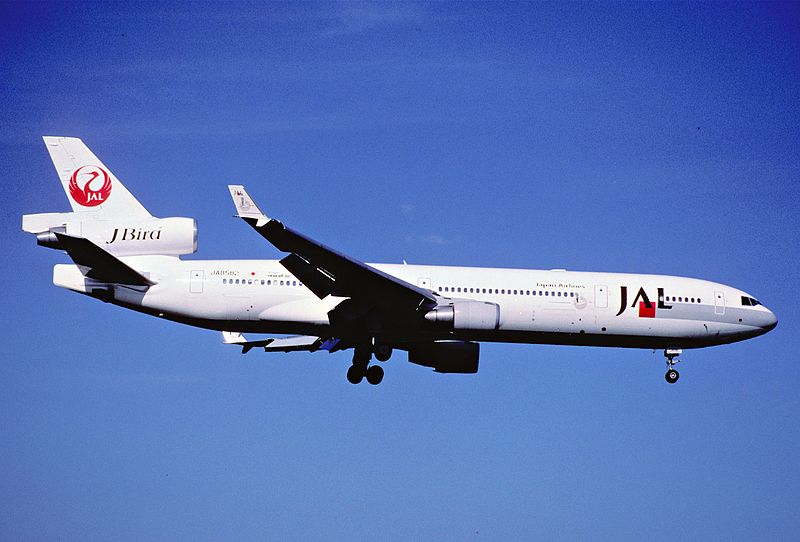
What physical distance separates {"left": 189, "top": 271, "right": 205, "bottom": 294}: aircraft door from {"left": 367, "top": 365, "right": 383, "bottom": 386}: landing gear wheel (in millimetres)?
6345

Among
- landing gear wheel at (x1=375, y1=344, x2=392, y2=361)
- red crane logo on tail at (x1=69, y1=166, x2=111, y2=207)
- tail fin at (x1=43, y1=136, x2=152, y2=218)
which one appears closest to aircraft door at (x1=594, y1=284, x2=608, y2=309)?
landing gear wheel at (x1=375, y1=344, x2=392, y2=361)

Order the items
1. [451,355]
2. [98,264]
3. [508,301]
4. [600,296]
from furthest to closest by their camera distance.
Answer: [451,355] < [600,296] < [508,301] < [98,264]

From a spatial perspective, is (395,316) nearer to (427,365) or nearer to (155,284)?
(427,365)

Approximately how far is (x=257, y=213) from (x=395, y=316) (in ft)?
22.6

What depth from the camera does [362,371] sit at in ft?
112

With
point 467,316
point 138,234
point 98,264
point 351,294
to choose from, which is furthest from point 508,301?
point 98,264

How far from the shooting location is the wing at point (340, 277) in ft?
93.1

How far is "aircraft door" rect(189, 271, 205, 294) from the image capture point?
31344 mm

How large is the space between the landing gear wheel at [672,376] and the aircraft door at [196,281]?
15417 millimetres

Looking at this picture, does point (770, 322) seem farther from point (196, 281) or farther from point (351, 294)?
point (196, 281)

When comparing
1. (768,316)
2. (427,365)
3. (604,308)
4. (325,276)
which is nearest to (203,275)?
(325,276)

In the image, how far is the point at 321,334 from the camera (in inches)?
1272

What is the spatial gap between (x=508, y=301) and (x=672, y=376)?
21.4ft

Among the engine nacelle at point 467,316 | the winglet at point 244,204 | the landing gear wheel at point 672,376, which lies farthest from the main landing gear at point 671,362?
the winglet at point 244,204
